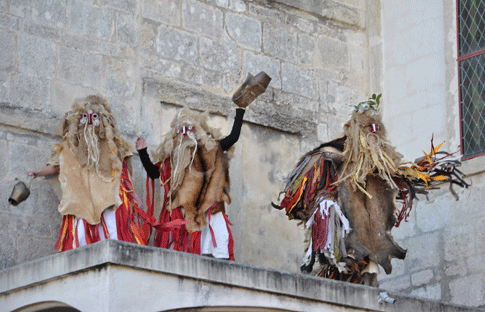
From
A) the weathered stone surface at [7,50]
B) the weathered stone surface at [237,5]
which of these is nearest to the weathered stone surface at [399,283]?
the weathered stone surface at [237,5]

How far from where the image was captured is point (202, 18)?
9750 millimetres

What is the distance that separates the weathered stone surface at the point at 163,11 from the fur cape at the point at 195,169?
4.60ft

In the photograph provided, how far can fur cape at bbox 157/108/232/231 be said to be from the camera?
8.16m

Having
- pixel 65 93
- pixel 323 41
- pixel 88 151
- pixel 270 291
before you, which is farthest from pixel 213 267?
pixel 323 41

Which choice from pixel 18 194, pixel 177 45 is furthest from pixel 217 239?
pixel 177 45

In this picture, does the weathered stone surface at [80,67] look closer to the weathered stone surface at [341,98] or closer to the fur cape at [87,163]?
the fur cape at [87,163]

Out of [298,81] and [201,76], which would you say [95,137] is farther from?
[298,81]

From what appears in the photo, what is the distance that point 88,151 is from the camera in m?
7.93

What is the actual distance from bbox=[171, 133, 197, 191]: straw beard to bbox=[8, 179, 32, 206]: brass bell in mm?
1179

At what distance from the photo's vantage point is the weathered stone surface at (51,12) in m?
8.66

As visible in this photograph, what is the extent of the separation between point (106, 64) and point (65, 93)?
1.72 feet

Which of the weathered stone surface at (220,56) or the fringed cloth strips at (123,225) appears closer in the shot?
the fringed cloth strips at (123,225)

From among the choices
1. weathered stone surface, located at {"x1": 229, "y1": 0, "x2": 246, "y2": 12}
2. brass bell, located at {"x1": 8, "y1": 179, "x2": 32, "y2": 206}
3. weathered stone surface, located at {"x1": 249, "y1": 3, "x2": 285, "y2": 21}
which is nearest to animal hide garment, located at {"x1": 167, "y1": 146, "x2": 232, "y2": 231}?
brass bell, located at {"x1": 8, "y1": 179, "x2": 32, "y2": 206}

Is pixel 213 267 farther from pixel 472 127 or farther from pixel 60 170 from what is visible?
pixel 472 127
